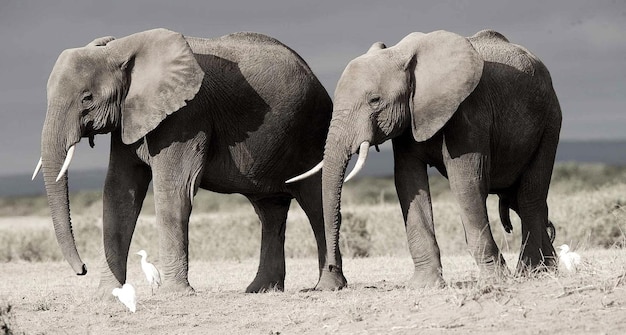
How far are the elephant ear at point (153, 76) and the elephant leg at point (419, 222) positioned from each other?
8.53ft

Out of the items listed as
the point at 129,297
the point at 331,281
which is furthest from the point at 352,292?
the point at 129,297

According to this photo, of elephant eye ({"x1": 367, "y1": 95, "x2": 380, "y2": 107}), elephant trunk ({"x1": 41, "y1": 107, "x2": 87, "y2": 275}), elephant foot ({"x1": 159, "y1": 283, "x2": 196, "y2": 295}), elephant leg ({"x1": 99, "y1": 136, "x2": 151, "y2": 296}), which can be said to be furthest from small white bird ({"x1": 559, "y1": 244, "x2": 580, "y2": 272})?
elephant trunk ({"x1": 41, "y1": 107, "x2": 87, "y2": 275})

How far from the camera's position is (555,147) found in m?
14.7

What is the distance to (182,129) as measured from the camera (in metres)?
14.1

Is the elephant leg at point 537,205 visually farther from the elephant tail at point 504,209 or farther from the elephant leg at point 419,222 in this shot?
the elephant leg at point 419,222

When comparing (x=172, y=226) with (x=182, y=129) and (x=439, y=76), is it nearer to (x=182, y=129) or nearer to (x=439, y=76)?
(x=182, y=129)

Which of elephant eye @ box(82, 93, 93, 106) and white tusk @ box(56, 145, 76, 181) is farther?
elephant eye @ box(82, 93, 93, 106)

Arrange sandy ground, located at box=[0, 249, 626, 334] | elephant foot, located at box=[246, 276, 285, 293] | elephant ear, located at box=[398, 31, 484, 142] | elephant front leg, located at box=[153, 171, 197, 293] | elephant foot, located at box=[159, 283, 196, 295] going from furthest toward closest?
1. elephant foot, located at box=[246, 276, 285, 293]
2. elephant front leg, located at box=[153, 171, 197, 293]
3. elephant foot, located at box=[159, 283, 196, 295]
4. elephant ear, located at box=[398, 31, 484, 142]
5. sandy ground, located at box=[0, 249, 626, 334]

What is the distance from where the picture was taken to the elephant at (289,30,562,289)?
520 inches

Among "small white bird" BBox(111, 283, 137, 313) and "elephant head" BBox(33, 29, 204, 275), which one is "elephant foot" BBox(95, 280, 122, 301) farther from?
"small white bird" BBox(111, 283, 137, 313)

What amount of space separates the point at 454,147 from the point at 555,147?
1969mm

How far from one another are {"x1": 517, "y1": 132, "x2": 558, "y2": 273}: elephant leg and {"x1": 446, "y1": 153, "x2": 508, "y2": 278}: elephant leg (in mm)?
1275

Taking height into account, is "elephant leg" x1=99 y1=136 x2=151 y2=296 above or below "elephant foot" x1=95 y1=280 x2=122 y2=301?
above

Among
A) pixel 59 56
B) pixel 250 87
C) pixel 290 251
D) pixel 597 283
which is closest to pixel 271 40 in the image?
pixel 250 87
